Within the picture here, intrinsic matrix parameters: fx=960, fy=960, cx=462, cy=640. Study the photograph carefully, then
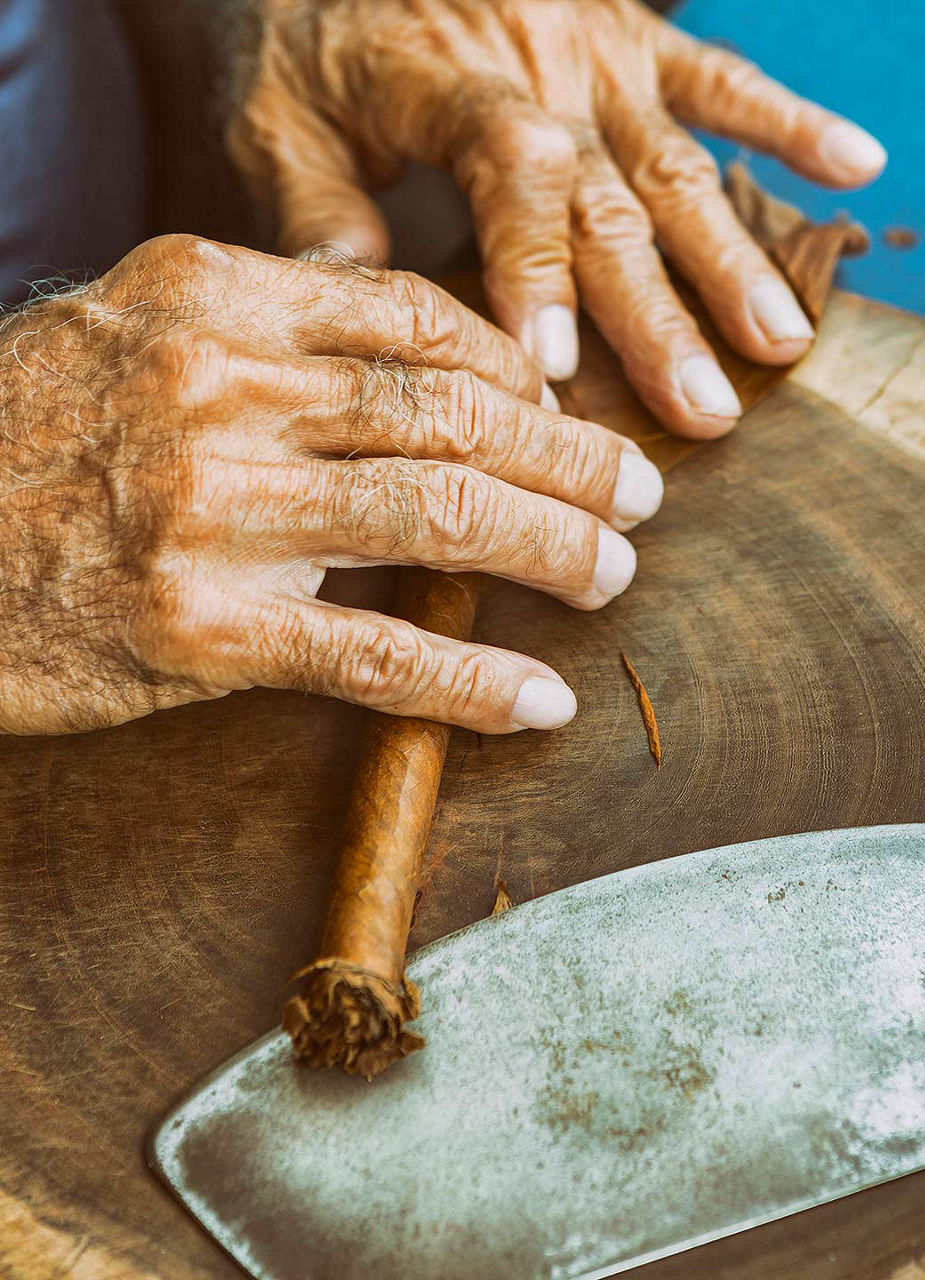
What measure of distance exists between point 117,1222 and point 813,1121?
1.64ft

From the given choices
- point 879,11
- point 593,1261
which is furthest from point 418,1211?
point 879,11

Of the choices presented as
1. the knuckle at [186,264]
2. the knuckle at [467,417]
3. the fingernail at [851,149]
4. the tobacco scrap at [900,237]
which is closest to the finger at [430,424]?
the knuckle at [467,417]

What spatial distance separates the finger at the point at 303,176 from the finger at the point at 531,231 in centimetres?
23

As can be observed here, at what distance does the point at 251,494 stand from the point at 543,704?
0.33 m

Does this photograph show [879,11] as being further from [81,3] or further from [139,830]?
[139,830]

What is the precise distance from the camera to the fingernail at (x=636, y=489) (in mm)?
1047

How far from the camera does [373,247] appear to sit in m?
1.43

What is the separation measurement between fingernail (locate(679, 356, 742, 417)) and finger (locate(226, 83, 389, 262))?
1.70 ft

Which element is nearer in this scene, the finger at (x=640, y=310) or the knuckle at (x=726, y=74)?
→ the finger at (x=640, y=310)

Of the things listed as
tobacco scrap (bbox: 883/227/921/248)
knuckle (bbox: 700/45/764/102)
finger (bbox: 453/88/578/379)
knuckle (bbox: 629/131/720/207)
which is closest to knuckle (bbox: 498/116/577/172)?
finger (bbox: 453/88/578/379)

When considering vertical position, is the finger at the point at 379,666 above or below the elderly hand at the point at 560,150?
below

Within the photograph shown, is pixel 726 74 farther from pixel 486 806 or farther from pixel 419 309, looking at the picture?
pixel 486 806

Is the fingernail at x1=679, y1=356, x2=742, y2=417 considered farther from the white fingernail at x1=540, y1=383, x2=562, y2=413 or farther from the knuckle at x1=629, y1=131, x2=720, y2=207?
the knuckle at x1=629, y1=131, x2=720, y2=207

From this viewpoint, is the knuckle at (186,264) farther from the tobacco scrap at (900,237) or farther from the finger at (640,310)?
the tobacco scrap at (900,237)
